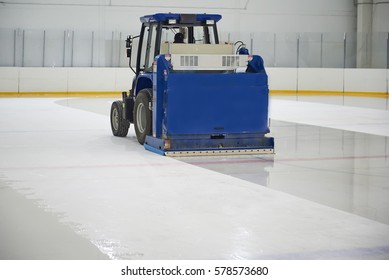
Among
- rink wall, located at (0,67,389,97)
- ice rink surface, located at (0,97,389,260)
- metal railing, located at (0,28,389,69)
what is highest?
metal railing, located at (0,28,389,69)

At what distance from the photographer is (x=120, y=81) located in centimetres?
2597

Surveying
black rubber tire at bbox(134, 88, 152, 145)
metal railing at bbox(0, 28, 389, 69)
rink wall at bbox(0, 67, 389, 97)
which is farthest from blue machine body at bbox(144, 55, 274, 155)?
metal railing at bbox(0, 28, 389, 69)

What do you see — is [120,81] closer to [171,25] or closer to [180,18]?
[171,25]

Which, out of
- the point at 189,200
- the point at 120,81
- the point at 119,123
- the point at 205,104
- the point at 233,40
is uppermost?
the point at 233,40

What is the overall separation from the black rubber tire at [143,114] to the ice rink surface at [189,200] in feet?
0.80

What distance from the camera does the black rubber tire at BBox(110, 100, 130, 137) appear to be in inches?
493

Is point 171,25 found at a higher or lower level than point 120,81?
higher

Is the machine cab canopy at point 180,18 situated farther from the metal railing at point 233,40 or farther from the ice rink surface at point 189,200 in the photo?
the metal railing at point 233,40

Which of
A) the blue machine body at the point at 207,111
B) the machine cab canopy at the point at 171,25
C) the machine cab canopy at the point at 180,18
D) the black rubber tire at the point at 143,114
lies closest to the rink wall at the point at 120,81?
the machine cab canopy at the point at 171,25

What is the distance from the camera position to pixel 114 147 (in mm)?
11180

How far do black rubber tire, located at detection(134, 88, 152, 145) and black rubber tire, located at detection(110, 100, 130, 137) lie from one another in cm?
94

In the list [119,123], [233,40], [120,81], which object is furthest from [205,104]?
[233,40]

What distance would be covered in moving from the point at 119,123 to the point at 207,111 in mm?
2553

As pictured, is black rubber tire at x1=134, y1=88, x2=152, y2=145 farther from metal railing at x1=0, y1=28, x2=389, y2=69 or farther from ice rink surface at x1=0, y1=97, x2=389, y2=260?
metal railing at x1=0, y1=28, x2=389, y2=69
